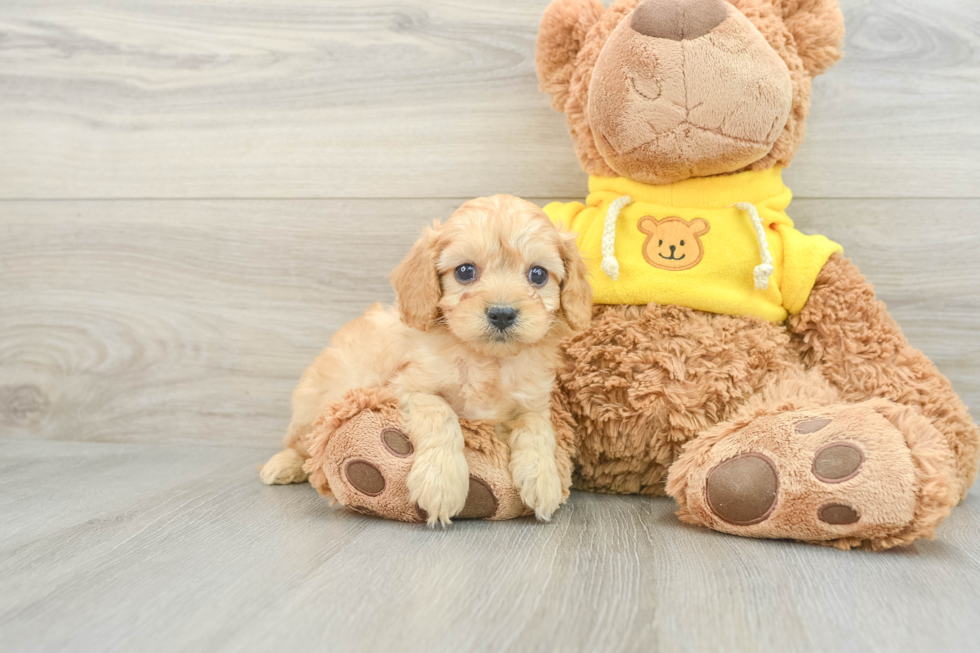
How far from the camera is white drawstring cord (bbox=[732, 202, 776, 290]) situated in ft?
4.36

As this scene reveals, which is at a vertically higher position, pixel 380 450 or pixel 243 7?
pixel 243 7

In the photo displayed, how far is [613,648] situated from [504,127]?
4.32 ft

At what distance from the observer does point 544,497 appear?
1.20 m

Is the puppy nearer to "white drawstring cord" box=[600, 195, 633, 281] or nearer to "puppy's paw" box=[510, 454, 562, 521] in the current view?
"puppy's paw" box=[510, 454, 562, 521]

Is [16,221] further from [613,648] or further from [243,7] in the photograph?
[613,648]

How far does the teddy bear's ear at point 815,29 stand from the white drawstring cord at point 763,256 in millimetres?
331

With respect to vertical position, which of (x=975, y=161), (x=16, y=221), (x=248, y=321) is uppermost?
(x=975, y=161)

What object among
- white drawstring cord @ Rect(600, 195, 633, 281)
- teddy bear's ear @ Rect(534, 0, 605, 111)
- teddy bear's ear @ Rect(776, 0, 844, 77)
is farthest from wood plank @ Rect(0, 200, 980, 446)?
teddy bear's ear @ Rect(776, 0, 844, 77)

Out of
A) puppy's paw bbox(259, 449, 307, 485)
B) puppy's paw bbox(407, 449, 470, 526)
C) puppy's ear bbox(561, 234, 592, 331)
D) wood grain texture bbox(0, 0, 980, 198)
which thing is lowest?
puppy's paw bbox(259, 449, 307, 485)

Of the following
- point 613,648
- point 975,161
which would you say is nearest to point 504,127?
point 975,161

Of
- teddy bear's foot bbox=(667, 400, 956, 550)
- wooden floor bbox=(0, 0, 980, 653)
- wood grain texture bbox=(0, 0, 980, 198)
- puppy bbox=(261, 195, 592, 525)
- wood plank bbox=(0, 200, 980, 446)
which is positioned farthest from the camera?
wood plank bbox=(0, 200, 980, 446)

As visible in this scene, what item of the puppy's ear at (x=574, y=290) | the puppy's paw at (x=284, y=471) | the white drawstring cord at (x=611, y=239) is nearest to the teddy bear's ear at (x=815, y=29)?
the white drawstring cord at (x=611, y=239)

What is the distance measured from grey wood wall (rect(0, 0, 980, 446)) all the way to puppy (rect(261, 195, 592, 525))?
1.87ft

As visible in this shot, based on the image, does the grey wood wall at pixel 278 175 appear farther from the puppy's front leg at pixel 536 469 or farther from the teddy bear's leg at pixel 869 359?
the puppy's front leg at pixel 536 469
